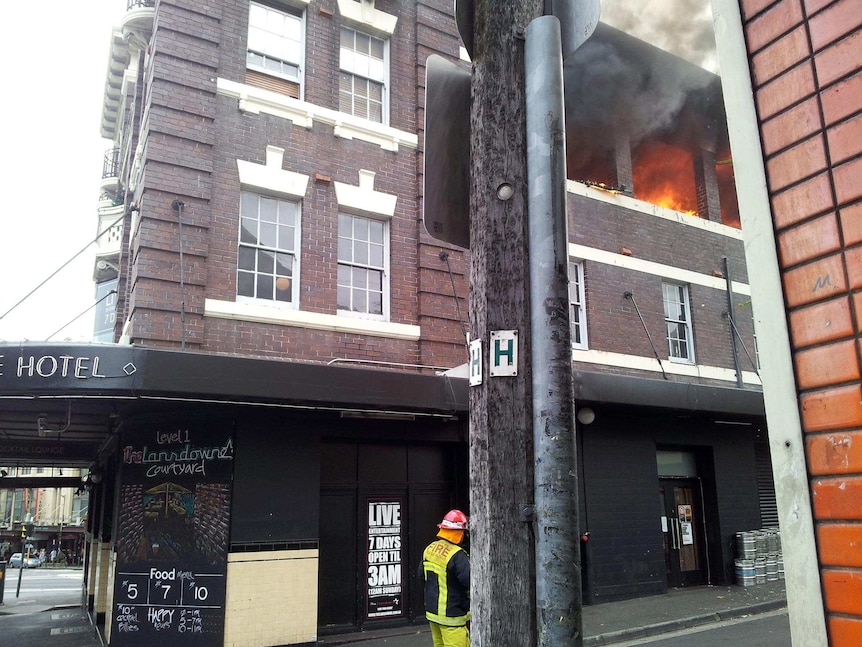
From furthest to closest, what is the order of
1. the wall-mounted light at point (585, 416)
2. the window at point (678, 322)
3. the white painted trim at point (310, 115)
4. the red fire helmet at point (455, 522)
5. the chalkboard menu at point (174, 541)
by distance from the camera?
Result: the window at point (678, 322) → the wall-mounted light at point (585, 416) → the white painted trim at point (310, 115) → the chalkboard menu at point (174, 541) → the red fire helmet at point (455, 522)

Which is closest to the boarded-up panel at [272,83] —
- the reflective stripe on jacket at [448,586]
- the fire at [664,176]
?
the reflective stripe on jacket at [448,586]

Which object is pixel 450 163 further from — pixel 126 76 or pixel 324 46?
pixel 126 76

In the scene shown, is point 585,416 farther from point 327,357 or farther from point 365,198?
point 365,198

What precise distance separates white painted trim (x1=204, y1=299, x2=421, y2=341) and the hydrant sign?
2736 millimetres

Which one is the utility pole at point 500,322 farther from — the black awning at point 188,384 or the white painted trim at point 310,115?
the white painted trim at point 310,115

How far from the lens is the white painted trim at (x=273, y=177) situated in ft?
36.7

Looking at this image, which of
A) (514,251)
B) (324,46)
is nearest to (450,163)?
(514,251)

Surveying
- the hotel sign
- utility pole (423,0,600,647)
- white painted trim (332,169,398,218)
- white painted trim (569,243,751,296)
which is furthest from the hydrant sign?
utility pole (423,0,600,647)

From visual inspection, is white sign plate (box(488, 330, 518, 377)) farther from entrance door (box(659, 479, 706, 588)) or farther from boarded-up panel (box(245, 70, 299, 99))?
entrance door (box(659, 479, 706, 588))

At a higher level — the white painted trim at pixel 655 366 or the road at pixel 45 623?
the white painted trim at pixel 655 366

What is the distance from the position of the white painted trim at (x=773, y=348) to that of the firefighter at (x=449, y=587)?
4544 millimetres

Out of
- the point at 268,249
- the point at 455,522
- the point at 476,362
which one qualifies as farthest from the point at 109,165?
the point at 476,362

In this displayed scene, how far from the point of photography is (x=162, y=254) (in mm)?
10258

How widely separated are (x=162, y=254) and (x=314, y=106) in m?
3.60
